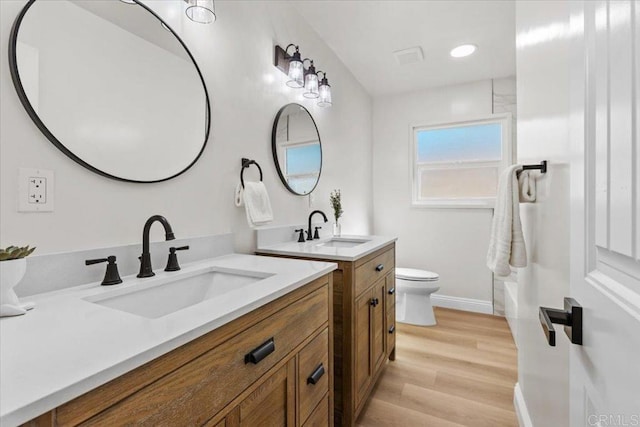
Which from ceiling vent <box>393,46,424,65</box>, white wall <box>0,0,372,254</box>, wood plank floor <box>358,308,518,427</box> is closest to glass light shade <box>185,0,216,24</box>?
white wall <box>0,0,372,254</box>

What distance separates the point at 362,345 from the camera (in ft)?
5.13

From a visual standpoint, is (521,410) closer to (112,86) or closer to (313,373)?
(313,373)

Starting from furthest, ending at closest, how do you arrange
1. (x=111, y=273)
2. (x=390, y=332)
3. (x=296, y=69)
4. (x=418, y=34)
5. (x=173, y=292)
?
(x=418, y=34)
(x=390, y=332)
(x=296, y=69)
(x=173, y=292)
(x=111, y=273)

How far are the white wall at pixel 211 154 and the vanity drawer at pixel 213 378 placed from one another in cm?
62

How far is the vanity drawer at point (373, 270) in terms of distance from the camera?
1.49m

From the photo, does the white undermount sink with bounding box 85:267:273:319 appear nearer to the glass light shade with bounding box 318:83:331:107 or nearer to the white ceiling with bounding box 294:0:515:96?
the glass light shade with bounding box 318:83:331:107

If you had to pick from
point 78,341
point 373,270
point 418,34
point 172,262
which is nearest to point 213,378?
point 78,341

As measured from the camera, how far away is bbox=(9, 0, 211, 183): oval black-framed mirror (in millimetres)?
832

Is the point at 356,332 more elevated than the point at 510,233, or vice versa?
the point at 510,233

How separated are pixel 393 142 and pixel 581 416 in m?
3.16

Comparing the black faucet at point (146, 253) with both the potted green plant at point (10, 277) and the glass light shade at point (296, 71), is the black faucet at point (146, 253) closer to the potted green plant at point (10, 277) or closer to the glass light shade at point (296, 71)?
the potted green plant at point (10, 277)

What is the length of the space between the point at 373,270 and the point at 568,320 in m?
1.17

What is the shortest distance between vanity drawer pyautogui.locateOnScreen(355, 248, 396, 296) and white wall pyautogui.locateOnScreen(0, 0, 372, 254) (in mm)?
612

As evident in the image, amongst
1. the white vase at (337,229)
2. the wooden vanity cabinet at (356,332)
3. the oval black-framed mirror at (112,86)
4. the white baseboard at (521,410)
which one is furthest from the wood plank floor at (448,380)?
the oval black-framed mirror at (112,86)
